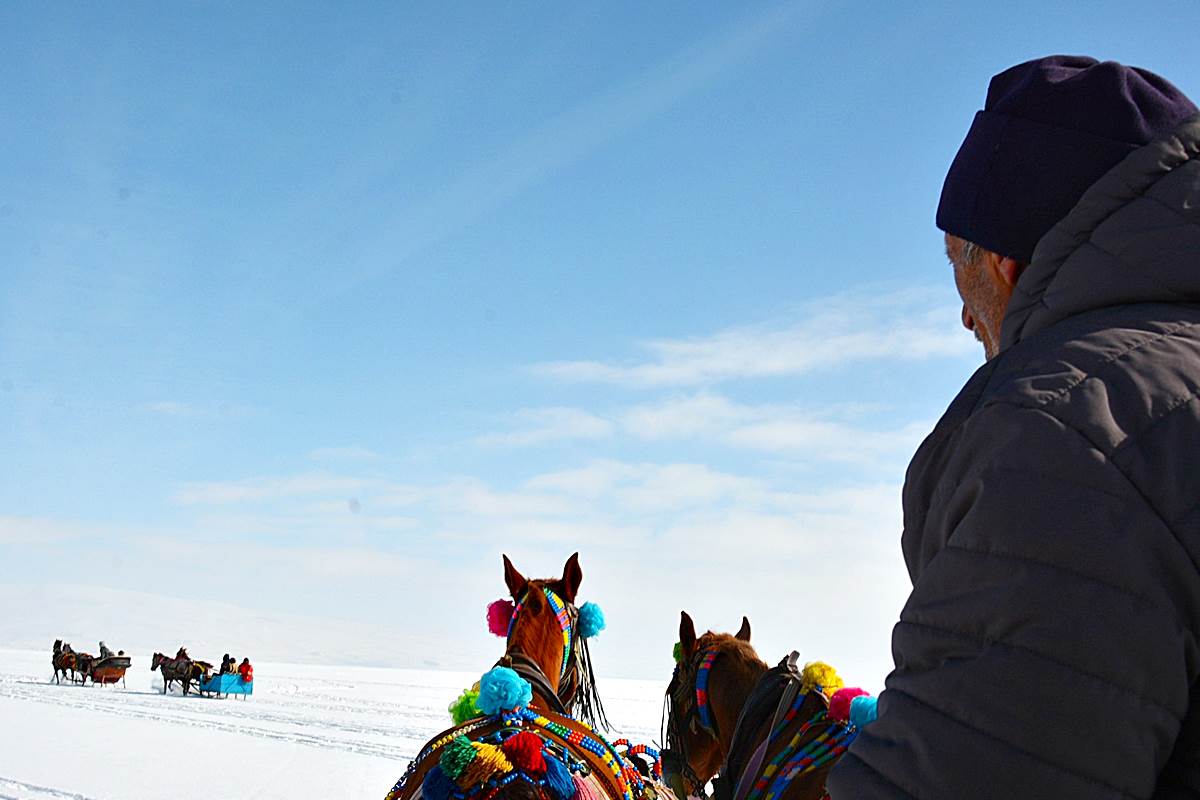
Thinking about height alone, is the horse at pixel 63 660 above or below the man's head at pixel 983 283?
below

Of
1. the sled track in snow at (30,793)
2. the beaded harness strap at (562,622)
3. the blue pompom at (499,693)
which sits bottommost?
the sled track in snow at (30,793)

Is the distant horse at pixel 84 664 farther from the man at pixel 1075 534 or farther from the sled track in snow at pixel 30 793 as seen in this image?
the man at pixel 1075 534

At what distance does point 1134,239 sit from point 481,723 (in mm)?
3325

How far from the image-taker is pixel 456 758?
3.48 metres

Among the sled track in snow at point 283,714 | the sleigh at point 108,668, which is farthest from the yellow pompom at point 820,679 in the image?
the sleigh at point 108,668

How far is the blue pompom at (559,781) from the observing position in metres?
3.52

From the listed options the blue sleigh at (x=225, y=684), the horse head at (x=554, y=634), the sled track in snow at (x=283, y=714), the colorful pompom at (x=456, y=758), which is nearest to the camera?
the colorful pompom at (x=456, y=758)

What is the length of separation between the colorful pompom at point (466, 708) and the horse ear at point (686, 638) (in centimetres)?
177

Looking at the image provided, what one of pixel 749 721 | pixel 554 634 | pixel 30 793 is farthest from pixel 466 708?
pixel 30 793

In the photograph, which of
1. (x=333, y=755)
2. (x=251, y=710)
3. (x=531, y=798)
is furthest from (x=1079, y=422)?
(x=251, y=710)

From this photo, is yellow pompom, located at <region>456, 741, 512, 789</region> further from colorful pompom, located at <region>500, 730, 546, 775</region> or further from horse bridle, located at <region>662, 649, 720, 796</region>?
horse bridle, located at <region>662, 649, 720, 796</region>

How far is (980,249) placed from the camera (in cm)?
148

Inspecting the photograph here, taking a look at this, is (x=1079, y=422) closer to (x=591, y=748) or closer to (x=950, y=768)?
(x=950, y=768)

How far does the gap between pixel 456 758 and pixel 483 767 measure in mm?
92
